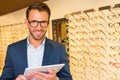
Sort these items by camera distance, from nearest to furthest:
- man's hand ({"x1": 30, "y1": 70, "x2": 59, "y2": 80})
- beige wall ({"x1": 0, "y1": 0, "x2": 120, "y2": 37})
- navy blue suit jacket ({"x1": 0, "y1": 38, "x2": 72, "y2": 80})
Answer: man's hand ({"x1": 30, "y1": 70, "x2": 59, "y2": 80})
navy blue suit jacket ({"x1": 0, "y1": 38, "x2": 72, "y2": 80})
beige wall ({"x1": 0, "y1": 0, "x2": 120, "y2": 37})

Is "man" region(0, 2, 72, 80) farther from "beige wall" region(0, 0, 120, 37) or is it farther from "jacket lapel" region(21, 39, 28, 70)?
"beige wall" region(0, 0, 120, 37)

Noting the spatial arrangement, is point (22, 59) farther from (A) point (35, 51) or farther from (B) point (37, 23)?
(B) point (37, 23)

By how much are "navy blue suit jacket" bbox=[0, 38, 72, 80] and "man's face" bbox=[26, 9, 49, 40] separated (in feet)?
0.38

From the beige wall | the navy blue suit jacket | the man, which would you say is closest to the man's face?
the man

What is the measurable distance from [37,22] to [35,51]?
0.65 ft

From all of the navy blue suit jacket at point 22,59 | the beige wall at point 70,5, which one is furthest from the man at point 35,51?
the beige wall at point 70,5

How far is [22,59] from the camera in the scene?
1.31 meters

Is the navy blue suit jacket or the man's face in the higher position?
the man's face

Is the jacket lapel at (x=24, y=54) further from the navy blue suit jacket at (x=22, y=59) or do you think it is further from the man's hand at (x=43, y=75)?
the man's hand at (x=43, y=75)

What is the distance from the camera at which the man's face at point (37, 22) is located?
126cm

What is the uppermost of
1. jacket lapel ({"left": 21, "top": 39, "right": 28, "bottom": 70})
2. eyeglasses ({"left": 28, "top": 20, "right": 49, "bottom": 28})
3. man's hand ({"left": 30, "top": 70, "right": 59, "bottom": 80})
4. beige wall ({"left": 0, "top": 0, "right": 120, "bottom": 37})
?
beige wall ({"left": 0, "top": 0, "right": 120, "bottom": 37})

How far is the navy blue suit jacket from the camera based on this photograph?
51.4 inches

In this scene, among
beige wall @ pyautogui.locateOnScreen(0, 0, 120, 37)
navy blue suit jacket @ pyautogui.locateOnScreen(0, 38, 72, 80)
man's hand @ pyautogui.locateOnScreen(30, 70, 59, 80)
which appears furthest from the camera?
beige wall @ pyautogui.locateOnScreen(0, 0, 120, 37)

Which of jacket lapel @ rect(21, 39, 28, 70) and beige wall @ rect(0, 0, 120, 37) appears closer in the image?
jacket lapel @ rect(21, 39, 28, 70)
